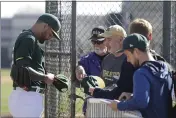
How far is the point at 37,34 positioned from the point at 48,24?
6.7 inches

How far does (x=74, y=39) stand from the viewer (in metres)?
6.29

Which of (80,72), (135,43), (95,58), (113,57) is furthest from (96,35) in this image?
(135,43)

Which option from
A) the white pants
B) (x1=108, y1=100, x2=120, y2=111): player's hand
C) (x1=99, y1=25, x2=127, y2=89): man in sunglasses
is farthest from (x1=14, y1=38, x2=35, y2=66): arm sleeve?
(x1=108, y1=100, x2=120, y2=111): player's hand

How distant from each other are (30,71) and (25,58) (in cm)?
15

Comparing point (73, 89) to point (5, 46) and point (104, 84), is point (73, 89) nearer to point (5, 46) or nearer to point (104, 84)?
point (104, 84)

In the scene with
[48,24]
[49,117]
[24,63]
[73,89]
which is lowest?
[49,117]

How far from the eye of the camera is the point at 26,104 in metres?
5.38

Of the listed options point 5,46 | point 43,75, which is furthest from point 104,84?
point 5,46

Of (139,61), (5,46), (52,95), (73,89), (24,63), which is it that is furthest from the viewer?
(5,46)

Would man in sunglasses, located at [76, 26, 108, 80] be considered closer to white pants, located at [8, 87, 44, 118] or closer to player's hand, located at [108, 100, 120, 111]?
white pants, located at [8, 87, 44, 118]

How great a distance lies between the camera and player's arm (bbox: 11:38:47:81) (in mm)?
5234

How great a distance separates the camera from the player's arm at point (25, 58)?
5234 mm

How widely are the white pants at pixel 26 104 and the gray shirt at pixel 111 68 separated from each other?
2.62 feet

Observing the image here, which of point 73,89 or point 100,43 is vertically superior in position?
point 100,43
